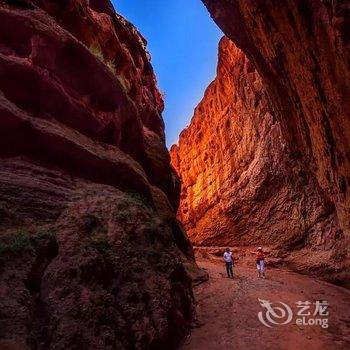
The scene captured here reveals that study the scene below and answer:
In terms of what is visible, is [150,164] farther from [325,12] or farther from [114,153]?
[325,12]

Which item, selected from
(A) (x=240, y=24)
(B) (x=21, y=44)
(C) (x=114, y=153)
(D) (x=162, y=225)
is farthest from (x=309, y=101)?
(B) (x=21, y=44)

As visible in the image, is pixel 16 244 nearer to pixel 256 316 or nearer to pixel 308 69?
pixel 256 316

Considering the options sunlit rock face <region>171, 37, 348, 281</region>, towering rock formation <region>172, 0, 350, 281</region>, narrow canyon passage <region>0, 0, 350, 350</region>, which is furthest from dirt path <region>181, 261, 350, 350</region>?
sunlit rock face <region>171, 37, 348, 281</region>

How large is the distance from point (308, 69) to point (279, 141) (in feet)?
48.8

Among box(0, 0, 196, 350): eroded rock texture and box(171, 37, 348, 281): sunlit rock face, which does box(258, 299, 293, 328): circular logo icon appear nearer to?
box(0, 0, 196, 350): eroded rock texture

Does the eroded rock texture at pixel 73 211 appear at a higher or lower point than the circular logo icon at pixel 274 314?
higher

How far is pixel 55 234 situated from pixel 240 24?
12130 mm

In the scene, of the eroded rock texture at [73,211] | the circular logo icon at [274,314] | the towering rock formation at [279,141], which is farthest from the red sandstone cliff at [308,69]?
the eroded rock texture at [73,211]

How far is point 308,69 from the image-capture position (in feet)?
37.6

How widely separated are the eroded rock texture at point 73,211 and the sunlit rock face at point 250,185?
8.45 meters

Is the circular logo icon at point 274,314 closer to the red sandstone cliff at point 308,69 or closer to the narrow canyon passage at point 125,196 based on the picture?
the narrow canyon passage at point 125,196

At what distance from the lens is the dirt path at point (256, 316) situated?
10.6 metres

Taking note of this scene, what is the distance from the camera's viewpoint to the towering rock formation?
420 inches

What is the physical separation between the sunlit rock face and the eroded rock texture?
845 cm
